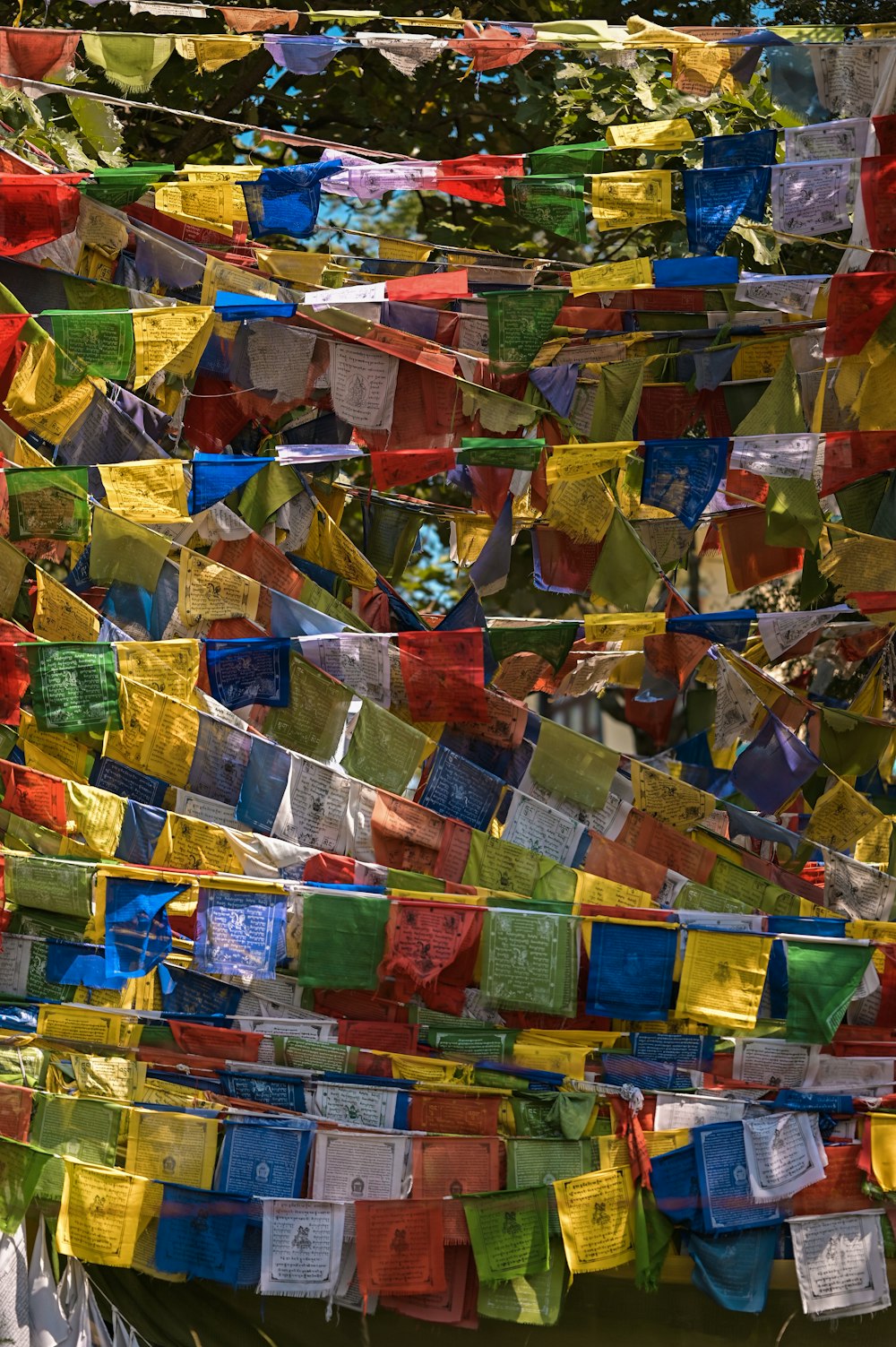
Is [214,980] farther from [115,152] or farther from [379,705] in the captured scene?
[115,152]

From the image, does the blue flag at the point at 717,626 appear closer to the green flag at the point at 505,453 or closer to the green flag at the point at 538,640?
the green flag at the point at 538,640

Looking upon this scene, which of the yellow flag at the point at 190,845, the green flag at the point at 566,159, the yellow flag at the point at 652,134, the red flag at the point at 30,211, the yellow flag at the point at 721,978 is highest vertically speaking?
the yellow flag at the point at 652,134

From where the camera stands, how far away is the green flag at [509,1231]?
3.55 m

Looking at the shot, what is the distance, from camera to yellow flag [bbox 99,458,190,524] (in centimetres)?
419

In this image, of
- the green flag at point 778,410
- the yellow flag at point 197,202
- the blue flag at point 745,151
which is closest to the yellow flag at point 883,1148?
the green flag at point 778,410

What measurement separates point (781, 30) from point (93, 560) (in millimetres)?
2470

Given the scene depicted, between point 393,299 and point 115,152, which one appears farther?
point 115,152

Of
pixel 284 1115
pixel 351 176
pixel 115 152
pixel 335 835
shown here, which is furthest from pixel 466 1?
pixel 284 1115

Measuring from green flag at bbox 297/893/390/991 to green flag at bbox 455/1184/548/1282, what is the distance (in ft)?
1.90

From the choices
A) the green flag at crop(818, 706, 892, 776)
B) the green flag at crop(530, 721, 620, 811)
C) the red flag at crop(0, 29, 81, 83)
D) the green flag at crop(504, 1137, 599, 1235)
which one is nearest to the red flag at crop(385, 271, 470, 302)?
the red flag at crop(0, 29, 81, 83)

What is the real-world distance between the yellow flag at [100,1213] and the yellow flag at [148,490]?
5.52 ft

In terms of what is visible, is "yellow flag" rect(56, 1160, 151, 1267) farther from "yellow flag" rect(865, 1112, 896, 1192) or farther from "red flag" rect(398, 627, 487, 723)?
"yellow flag" rect(865, 1112, 896, 1192)

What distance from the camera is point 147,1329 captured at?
373 centimetres

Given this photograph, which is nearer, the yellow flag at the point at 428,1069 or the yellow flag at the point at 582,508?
the yellow flag at the point at 428,1069
